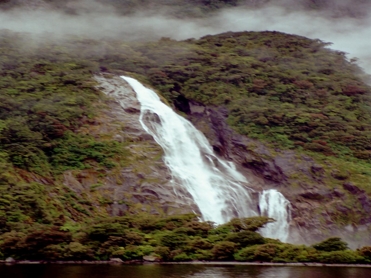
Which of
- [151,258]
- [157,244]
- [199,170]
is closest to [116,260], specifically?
[151,258]

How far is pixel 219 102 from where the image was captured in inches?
2874

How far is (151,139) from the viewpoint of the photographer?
193 feet

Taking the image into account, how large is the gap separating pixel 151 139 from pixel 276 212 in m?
12.4

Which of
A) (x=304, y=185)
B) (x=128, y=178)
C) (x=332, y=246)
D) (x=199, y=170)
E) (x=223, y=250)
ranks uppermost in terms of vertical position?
(x=199, y=170)

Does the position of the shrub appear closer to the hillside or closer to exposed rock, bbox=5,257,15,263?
the hillside

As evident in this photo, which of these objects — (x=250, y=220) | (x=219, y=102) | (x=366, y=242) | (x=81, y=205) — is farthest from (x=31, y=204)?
(x=219, y=102)

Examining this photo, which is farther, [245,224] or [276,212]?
[276,212]

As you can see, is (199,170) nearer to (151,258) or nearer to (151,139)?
(151,139)

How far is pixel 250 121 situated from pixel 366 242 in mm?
18878

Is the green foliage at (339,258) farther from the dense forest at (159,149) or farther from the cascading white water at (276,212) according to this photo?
the cascading white water at (276,212)

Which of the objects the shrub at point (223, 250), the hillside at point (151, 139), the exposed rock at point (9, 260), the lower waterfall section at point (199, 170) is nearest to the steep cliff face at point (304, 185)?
the hillside at point (151, 139)

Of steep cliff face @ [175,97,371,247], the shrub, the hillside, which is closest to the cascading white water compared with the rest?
steep cliff face @ [175,97,371,247]

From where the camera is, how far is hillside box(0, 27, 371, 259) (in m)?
49.1

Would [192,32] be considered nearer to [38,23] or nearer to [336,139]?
[38,23]
